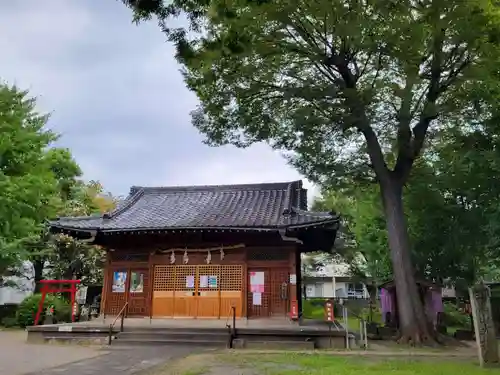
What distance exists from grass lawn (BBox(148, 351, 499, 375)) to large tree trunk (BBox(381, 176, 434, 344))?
2994 mm

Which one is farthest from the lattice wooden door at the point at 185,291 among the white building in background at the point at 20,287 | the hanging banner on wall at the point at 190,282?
the white building in background at the point at 20,287

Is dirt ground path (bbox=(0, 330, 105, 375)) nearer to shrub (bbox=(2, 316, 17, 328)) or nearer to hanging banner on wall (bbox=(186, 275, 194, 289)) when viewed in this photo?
hanging banner on wall (bbox=(186, 275, 194, 289))

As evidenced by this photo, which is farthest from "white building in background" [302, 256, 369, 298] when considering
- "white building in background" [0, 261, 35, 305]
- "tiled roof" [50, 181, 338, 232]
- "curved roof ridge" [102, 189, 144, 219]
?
"curved roof ridge" [102, 189, 144, 219]

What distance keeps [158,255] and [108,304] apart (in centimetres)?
276

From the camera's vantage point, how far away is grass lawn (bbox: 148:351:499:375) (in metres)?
8.82

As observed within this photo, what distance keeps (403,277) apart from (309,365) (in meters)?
6.27

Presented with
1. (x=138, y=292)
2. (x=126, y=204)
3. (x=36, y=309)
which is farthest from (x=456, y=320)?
(x=36, y=309)

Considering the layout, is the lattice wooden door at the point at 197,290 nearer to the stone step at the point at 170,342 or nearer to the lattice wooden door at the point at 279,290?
the lattice wooden door at the point at 279,290

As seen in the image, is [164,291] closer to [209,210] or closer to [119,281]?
[119,281]

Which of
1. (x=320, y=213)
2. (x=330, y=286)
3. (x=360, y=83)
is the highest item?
(x=360, y=83)

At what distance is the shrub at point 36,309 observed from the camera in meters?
20.7

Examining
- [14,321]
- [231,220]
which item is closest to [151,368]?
[231,220]

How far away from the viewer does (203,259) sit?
57.8ft

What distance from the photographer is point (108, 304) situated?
17.9 meters
